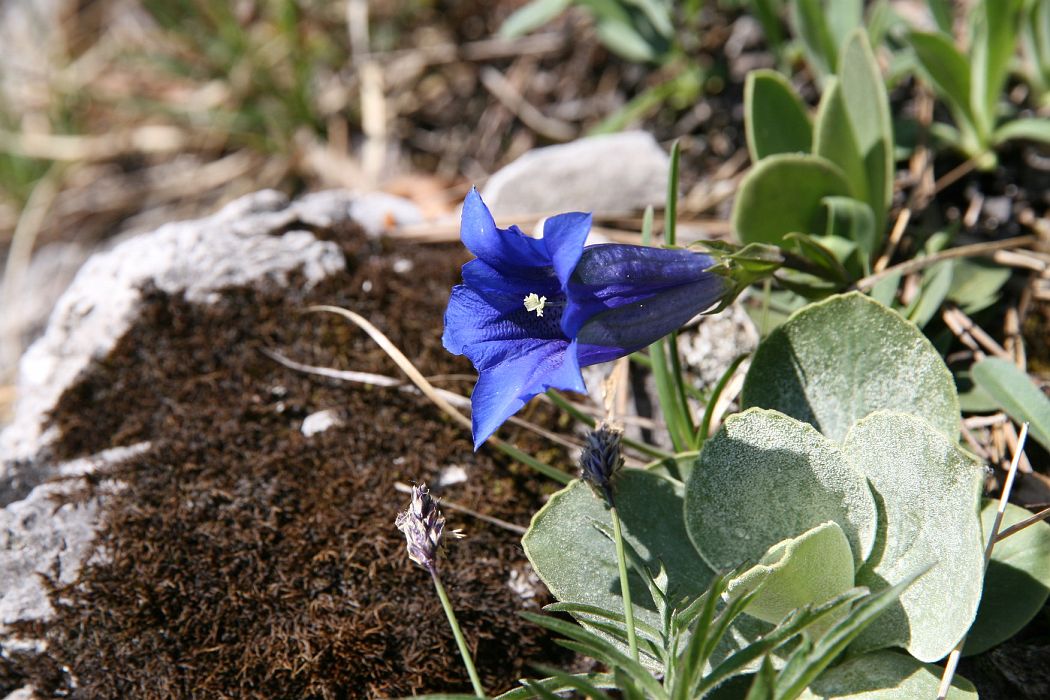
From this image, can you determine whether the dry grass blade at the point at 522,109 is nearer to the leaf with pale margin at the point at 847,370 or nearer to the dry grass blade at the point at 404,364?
the dry grass blade at the point at 404,364

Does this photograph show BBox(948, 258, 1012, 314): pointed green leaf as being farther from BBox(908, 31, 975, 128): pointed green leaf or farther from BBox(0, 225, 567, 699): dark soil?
BBox(0, 225, 567, 699): dark soil

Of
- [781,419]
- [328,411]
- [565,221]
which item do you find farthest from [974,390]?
[328,411]

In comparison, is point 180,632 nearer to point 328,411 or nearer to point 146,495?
point 146,495

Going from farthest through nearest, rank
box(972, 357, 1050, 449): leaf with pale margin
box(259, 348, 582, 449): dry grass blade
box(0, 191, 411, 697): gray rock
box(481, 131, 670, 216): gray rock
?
box(481, 131, 670, 216): gray rock < box(259, 348, 582, 449): dry grass blade < box(0, 191, 411, 697): gray rock < box(972, 357, 1050, 449): leaf with pale margin

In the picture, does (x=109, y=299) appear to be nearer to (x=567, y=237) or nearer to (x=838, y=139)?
(x=567, y=237)

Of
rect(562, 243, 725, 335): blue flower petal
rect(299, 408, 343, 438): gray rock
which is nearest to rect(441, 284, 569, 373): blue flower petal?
rect(562, 243, 725, 335): blue flower petal
